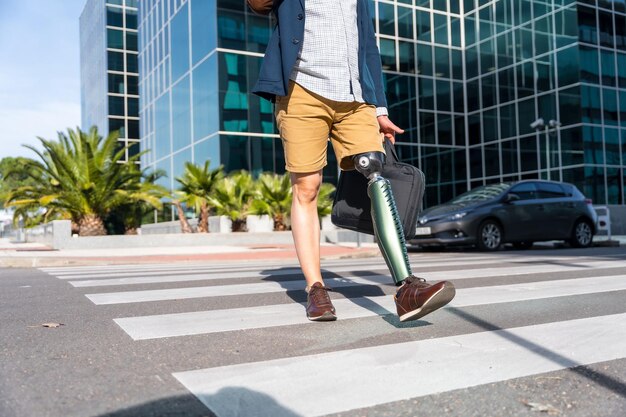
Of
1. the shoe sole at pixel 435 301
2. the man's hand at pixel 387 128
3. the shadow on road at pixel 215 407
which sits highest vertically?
the man's hand at pixel 387 128

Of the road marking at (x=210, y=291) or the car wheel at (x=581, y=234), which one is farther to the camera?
the car wheel at (x=581, y=234)

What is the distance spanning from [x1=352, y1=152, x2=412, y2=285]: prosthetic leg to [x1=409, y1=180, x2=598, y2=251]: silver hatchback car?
877cm

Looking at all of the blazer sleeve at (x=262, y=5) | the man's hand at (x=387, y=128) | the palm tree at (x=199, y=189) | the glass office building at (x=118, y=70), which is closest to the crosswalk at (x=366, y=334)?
the man's hand at (x=387, y=128)

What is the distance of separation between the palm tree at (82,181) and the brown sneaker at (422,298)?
1641cm

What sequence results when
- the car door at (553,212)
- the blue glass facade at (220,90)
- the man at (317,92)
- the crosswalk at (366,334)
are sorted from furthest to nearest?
the blue glass facade at (220,90) → the car door at (553,212) → the man at (317,92) → the crosswalk at (366,334)

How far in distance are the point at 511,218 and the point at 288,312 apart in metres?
9.60

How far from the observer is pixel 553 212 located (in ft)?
41.5

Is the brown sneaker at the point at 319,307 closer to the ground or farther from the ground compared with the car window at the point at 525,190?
closer to the ground

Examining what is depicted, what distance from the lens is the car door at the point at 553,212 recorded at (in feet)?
41.1

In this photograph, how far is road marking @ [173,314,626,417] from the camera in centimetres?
179

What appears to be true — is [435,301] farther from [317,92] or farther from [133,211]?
[133,211]

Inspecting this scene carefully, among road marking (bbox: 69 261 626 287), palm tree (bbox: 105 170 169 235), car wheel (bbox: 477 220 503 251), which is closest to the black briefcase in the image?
road marking (bbox: 69 261 626 287)

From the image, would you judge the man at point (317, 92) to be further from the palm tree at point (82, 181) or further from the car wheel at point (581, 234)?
the palm tree at point (82, 181)

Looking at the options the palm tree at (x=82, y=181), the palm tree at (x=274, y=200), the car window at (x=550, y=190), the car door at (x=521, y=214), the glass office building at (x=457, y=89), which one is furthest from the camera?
the glass office building at (x=457, y=89)
